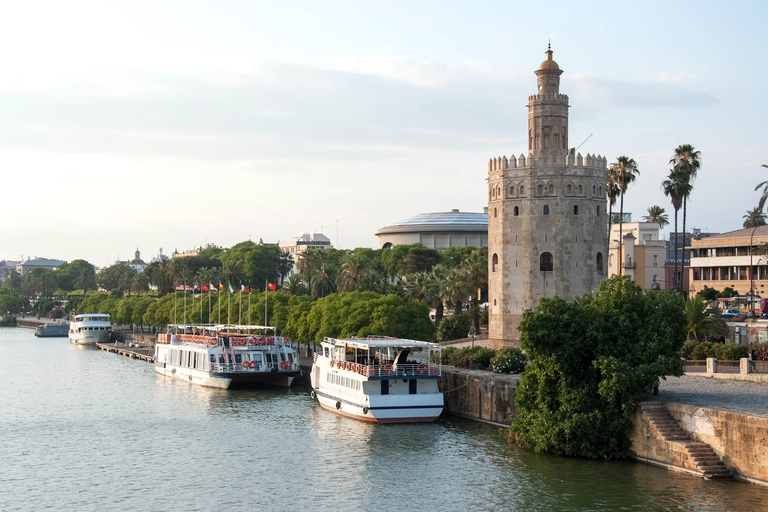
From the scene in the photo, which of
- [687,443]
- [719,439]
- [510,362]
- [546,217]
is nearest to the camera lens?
[719,439]

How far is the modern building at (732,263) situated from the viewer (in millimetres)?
86125

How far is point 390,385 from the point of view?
51188mm

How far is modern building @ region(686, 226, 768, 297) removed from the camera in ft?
283

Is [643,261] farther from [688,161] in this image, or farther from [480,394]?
[480,394]

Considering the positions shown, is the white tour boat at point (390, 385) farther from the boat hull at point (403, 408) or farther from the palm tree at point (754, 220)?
the palm tree at point (754, 220)

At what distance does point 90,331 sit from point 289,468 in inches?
3887

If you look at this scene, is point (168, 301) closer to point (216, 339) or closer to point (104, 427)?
point (216, 339)

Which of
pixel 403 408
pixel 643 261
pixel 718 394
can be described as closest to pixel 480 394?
pixel 403 408

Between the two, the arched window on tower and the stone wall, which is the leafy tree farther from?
the arched window on tower

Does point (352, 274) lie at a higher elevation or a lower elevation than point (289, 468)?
higher

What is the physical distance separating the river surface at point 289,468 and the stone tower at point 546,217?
13567 millimetres

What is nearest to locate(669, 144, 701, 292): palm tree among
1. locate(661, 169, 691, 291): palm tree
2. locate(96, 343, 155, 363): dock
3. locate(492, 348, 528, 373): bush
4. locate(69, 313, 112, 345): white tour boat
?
locate(661, 169, 691, 291): palm tree

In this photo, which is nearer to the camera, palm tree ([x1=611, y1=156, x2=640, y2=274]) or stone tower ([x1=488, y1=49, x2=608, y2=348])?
stone tower ([x1=488, y1=49, x2=608, y2=348])

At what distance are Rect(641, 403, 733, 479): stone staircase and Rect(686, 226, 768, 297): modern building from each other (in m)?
48.0
